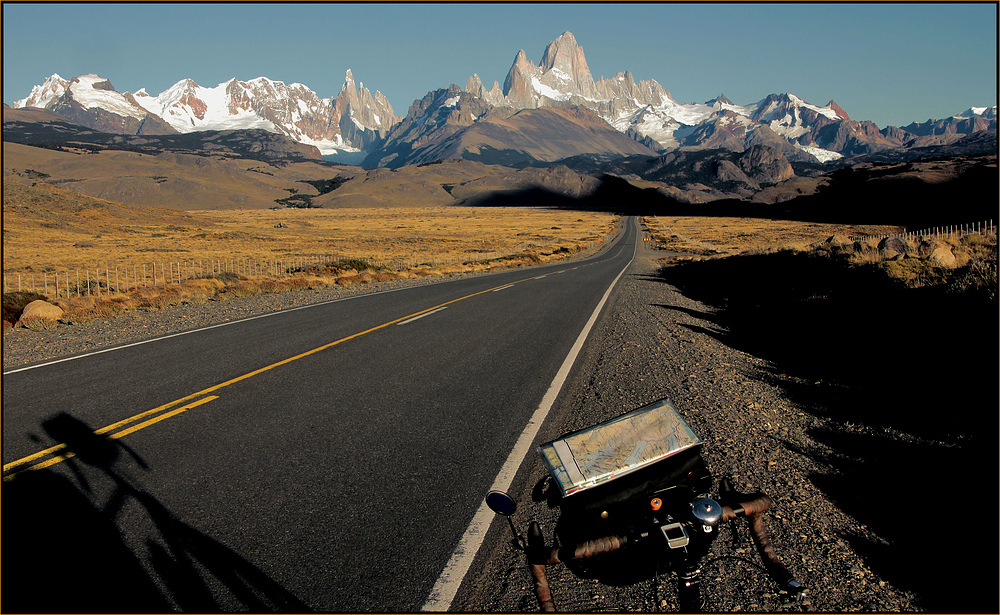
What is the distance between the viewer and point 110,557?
11.2 feet

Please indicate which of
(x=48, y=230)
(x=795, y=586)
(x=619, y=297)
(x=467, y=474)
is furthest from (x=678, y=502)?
(x=48, y=230)

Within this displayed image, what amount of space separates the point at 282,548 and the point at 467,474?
152 cm

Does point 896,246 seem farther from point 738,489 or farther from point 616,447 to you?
point 616,447

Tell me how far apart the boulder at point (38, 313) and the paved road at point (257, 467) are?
6.25 meters

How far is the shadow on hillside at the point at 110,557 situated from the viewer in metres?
3.05

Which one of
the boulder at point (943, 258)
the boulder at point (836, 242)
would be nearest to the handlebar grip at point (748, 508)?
the boulder at point (943, 258)

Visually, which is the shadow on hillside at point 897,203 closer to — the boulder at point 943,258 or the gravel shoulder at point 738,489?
the boulder at point 943,258

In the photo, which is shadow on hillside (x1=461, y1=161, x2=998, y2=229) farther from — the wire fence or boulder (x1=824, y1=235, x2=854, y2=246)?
boulder (x1=824, y1=235, x2=854, y2=246)

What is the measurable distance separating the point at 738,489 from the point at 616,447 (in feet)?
7.44

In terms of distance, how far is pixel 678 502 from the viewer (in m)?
2.60

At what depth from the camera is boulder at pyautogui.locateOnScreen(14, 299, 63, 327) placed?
533 inches

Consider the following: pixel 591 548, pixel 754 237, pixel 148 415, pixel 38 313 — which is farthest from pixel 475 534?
pixel 754 237

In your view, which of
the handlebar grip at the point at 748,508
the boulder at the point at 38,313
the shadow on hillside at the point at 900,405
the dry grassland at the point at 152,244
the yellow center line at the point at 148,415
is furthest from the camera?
the dry grassland at the point at 152,244

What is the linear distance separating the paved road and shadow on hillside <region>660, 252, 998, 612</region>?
2733 mm
